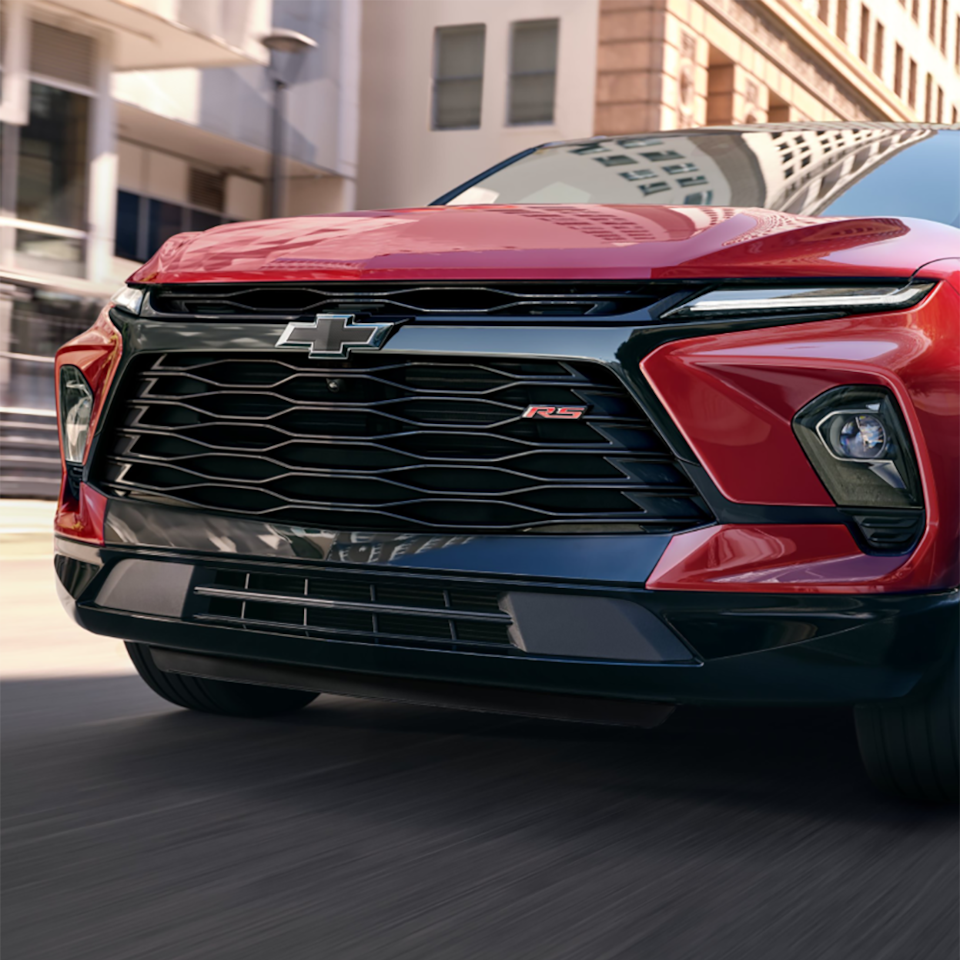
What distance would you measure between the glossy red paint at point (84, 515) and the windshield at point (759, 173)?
5.77ft

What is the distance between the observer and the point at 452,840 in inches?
121

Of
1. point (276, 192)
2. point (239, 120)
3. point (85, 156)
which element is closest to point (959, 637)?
point (276, 192)

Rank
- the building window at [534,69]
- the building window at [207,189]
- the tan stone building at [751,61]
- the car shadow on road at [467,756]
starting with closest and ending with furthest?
the car shadow on road at [467,756], the building window at [207,189], the tan stone building at [751,61], the building window at [534,69]

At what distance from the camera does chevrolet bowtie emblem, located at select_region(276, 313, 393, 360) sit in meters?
→ 3.10

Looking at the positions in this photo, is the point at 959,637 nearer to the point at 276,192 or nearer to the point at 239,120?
the point at 276,192

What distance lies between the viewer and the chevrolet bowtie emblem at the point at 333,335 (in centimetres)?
310

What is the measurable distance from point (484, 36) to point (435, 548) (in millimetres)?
25436

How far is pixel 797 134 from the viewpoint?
4.83m

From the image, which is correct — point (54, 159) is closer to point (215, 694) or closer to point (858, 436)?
point (215, 694)

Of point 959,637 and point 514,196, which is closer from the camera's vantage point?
point 959,637

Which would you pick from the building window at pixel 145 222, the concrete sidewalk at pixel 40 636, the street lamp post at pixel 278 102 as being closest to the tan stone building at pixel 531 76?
the building window at pixel 145 222

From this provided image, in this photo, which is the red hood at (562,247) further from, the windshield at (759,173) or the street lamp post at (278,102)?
the street lamp post at (278,102)

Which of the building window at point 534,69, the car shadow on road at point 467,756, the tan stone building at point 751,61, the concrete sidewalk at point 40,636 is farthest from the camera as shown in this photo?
the building window at point 534,69

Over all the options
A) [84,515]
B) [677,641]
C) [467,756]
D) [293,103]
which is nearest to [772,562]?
[677,641]
